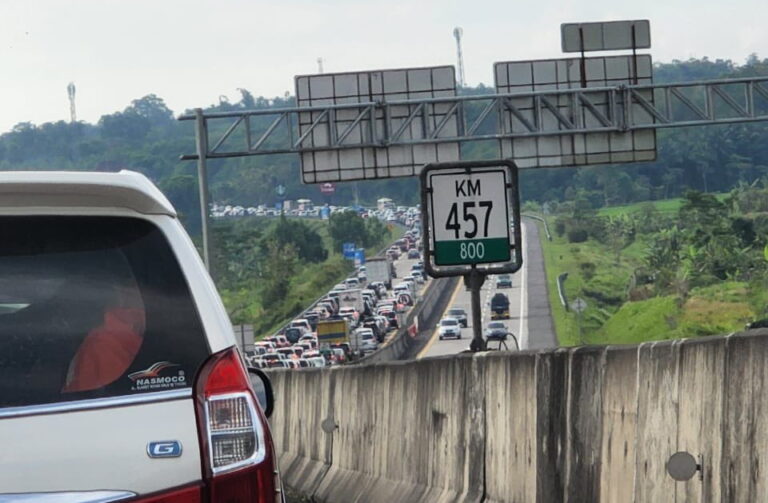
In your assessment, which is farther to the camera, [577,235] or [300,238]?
[300,238]

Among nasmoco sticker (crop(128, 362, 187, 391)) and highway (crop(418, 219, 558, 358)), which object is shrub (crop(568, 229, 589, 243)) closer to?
highway (crop(418, 219, 558, 358))

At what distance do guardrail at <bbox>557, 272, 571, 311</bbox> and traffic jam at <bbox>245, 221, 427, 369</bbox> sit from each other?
10.5m

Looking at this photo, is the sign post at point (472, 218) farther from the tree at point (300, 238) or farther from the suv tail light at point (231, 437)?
the tree at point (300, 238)

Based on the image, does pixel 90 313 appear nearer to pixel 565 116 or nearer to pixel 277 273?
pixel 565 116

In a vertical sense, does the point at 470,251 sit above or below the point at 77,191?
below

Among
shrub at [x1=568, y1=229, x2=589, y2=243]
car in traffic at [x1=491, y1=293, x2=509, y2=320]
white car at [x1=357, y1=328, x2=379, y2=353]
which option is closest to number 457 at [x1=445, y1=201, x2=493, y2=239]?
white car at [x1=357, y1=328, x2=379, y2=353]

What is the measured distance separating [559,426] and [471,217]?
205 inches

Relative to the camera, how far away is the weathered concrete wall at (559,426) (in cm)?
596

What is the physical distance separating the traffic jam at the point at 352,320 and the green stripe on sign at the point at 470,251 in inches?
1411

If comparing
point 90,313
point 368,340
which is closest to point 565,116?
point 90,313

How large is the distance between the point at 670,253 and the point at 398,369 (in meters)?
116

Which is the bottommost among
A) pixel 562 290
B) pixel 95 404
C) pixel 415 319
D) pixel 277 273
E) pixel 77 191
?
pixel 415 319

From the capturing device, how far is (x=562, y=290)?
11912cm

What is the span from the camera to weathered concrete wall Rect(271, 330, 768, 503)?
5965 millimetres
